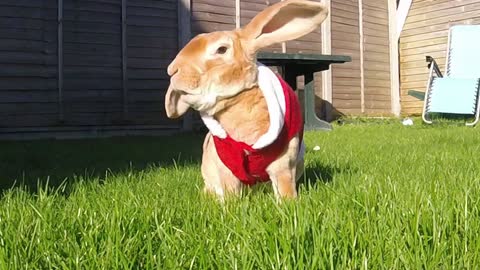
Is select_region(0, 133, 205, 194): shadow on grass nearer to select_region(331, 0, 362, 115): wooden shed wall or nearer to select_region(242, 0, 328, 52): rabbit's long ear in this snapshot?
select_region(242, 0, 328, 52): rabbit's long ear

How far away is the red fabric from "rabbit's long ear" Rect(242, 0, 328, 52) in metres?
0.14

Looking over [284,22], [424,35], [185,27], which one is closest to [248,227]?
[284,22]

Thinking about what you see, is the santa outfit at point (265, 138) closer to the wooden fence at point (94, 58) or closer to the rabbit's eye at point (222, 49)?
the rabbit's eye at point (222, 49)

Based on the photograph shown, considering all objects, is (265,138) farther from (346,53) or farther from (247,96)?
(346,53)

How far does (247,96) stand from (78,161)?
79.4 inches

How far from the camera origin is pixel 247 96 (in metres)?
1.42

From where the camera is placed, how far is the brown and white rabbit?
1.38 metres

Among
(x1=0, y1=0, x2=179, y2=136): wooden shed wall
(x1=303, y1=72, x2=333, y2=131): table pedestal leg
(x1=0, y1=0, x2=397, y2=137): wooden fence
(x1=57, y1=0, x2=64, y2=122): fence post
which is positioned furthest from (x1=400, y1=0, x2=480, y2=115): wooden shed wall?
(x1=57, y1=0, x2=64, y2=122): fence post

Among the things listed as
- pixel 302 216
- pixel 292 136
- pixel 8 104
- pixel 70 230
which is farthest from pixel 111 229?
pixel 8 104

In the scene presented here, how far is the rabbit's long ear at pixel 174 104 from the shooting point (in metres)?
1.43

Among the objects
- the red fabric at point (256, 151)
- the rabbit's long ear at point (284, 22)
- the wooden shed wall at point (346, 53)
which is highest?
the wooden shed wall at point (346, 53)

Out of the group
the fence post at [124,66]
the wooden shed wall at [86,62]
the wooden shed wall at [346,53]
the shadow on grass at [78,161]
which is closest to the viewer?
the shadow on grass at [78,161]

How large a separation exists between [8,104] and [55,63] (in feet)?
2.23

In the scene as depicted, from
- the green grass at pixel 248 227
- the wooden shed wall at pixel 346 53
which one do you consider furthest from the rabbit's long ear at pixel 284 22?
the wooden shed wall at pixel 346 53
